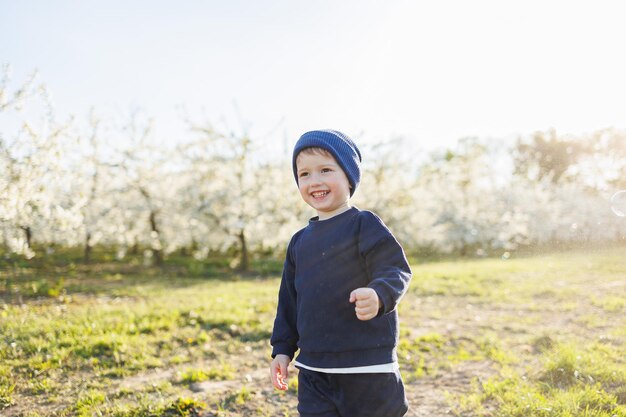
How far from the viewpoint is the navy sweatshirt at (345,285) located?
225 cm

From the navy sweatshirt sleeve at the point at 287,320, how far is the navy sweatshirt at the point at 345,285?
207 mm

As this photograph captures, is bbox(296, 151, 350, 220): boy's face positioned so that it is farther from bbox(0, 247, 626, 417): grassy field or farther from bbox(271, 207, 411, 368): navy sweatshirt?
bbox(0, 247, 626, 417): grassy field

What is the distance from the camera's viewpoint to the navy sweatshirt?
2250 mm

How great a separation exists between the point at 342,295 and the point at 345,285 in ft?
0.17

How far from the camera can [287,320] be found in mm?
2754

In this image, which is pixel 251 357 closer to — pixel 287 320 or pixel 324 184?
pixel 287 320

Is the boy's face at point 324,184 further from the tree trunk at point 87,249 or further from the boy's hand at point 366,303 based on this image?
the tree trunk at point 87,249

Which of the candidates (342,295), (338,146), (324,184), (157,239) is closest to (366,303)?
(342,295)

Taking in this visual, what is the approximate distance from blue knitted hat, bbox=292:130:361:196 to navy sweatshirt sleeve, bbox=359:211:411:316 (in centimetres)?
25

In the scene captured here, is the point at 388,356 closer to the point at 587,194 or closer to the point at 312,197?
the point at 312,197

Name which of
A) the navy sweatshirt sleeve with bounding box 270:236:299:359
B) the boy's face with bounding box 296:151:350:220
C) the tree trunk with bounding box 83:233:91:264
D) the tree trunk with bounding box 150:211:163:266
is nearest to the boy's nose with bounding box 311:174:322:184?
the boy's face with bounding box 296:151:350:220

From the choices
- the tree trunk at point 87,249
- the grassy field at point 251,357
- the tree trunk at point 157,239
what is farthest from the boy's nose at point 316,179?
the tree trunk at point 87,249

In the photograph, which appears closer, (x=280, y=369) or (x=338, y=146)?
(x=338, y=146)

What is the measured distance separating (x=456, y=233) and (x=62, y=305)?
27.9m
